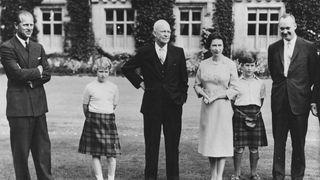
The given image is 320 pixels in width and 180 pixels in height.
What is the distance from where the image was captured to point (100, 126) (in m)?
5.39

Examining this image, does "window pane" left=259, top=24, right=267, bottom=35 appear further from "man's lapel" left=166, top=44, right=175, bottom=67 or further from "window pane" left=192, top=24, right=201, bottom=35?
"man's lapel" left=166, top=44, right=175, bottom=67

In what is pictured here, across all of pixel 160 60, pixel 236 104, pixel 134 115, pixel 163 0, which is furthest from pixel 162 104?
pixel 163 0

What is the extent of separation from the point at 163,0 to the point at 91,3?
11.2 feet

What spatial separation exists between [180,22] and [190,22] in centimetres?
46

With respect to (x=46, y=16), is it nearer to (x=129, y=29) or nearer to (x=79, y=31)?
(x=79, y=31)

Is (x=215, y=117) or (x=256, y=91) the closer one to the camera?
(x=215, y=117)

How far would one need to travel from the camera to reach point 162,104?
5.52 meters

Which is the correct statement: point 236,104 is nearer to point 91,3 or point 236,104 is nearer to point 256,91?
point 256,91

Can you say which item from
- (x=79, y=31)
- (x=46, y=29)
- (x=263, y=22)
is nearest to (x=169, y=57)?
(x=263, y=22)

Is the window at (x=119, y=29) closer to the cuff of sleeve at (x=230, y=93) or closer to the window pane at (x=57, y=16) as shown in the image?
the window pane at (x=57, y=16)

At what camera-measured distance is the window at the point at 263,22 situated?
20312 mm

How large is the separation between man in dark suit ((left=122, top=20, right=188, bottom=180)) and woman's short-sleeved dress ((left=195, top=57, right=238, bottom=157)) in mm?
375

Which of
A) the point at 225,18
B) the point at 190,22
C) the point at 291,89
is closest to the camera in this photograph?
the point at 291,89

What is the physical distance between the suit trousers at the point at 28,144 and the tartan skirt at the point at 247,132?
92.4 inches
